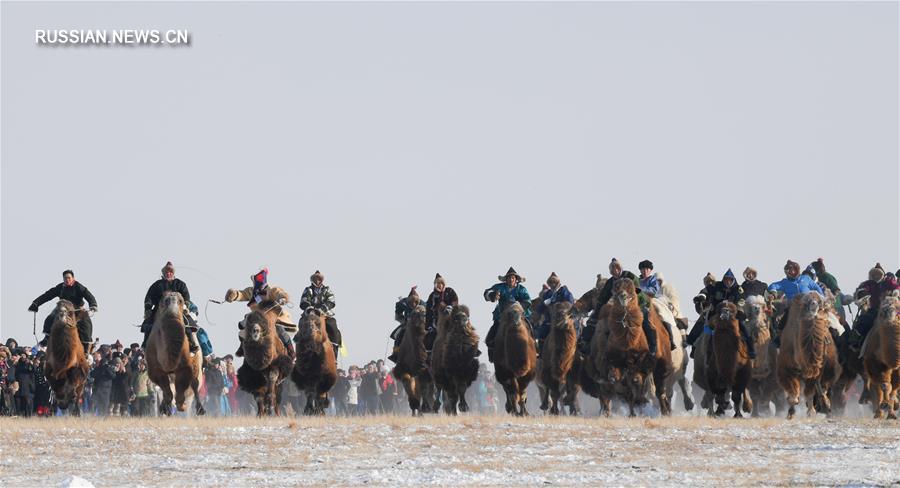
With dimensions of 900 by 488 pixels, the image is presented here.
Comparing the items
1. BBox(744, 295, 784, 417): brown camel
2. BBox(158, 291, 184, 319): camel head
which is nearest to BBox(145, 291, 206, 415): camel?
BBox(158, 291, 184, 319): camel head

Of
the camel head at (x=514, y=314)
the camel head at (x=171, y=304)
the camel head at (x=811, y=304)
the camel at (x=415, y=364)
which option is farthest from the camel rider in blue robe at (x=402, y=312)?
the camel head at (x=811, y=304)

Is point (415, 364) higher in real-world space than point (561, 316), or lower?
lower

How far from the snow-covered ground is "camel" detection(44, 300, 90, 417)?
10.3 ft

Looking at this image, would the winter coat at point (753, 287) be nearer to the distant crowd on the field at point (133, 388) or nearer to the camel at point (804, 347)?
the camel at point (804, 347)

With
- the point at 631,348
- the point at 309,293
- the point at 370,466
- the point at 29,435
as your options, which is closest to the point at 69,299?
the point at 309,293

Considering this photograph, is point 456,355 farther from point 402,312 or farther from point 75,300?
point 75,300

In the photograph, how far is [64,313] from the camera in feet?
112

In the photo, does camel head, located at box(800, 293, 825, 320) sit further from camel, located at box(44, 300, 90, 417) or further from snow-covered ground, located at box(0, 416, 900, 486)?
camel, located at box(44, 300, 90, 417)

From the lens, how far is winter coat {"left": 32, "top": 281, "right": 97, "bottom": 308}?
3500 cm

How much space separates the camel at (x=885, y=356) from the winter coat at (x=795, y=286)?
3064 millimetres

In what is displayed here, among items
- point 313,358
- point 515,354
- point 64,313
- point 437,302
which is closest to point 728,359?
point 515,354

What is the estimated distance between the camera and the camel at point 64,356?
34.3 m

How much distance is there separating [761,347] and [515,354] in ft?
15.8

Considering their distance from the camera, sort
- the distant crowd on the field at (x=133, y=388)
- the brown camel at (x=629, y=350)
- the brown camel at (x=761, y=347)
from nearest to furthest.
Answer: the brown camel at (x=629, y=350)
the brown camel at (x=761, y=347)
the distant crowd on the field at (x=133, y=388)
